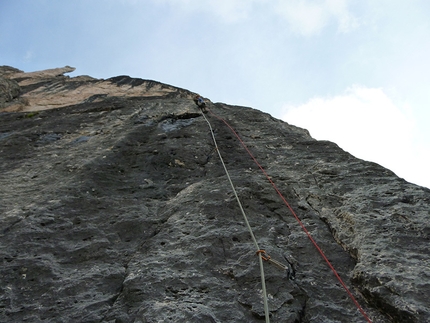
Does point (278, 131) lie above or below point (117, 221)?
above

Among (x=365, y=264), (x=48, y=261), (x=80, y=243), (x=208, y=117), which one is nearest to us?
(x=365, y=264)

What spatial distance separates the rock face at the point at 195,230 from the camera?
10.6 feet

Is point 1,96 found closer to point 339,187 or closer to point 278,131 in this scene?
point 278,131

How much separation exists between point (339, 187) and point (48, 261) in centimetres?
335

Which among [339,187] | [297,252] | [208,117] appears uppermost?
[208,117]

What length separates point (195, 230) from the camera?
417cm

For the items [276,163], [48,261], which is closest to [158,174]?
[276,163]

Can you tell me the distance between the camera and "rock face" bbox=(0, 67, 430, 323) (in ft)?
10.6

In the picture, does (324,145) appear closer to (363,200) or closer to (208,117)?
(363,200)

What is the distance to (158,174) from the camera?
555 centimetres

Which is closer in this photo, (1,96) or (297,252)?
(297,252)

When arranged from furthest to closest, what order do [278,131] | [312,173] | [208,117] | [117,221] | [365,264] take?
1. [208,117]
2. [278,131]
3. [312,173]
4. [117,221]
5. [365,264]

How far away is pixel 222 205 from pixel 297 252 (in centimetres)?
104

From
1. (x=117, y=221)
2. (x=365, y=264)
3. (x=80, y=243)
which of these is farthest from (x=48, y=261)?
(x=365, y=264)
